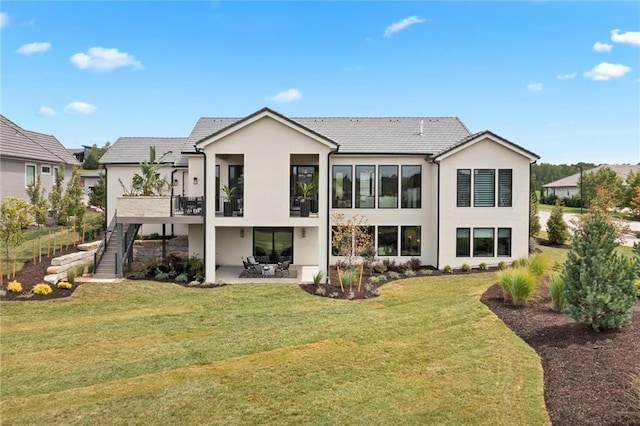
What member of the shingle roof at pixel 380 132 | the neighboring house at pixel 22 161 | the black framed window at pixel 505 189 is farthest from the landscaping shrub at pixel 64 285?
the black framed window at pixel 505 189

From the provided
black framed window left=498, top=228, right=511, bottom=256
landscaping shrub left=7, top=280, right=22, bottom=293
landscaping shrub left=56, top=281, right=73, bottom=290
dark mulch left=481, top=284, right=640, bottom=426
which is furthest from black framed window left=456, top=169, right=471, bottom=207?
landscaping shrub left=7, top=280, right=22, bottom=293

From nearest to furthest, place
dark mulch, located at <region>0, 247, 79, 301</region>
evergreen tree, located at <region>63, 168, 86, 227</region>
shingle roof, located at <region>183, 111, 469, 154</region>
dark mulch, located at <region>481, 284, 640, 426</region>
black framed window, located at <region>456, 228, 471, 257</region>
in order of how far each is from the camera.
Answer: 1. dark mulch, located at <region>481, 284, 640, 426</region>
2. dark mulch, located at <region>0, 247, 79, 301</region>
3. black framed window, located at <region>456, 228, 471, 257</region>
4. shingle roof, located at <region>183, 111, 469, 154</region>
5. evergreen tree, located at <region>63, 168, 86, 227</region>

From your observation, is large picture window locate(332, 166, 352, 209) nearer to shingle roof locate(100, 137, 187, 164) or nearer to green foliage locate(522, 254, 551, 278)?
green foliage locate(522, 254, 551, 278)

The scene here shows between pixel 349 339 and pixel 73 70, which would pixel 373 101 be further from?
pixel 349 339

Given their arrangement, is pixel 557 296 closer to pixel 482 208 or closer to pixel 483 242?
pixel 483 242

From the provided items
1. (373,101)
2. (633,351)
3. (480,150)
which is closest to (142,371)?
(633,351)

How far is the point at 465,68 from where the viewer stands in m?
22.7

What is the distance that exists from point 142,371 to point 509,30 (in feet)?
70.7

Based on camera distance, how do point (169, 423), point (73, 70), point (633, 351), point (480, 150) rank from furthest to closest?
1. point (73, 70)
2. point (480, 150)
3. point (633, 351)
4. point (169, 423)

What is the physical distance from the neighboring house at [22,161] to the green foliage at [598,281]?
31.1 meters

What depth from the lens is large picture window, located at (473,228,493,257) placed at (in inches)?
797

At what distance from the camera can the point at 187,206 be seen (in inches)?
733

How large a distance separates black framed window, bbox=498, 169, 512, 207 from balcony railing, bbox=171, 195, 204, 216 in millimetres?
15019

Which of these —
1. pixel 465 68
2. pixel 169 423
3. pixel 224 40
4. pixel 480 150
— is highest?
pixel 224 40
